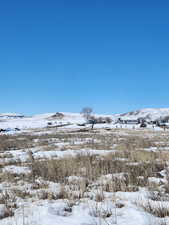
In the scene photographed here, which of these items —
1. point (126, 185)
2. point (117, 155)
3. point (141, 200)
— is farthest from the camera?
point (117, 155)

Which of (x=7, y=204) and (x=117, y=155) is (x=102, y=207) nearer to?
(x=7, y=204)

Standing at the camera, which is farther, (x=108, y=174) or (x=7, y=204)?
(x=108, y=174)

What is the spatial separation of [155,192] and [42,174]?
11.8 feet

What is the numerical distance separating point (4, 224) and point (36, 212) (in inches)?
22.5

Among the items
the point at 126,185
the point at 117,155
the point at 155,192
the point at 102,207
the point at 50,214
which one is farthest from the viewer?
the point at 117,155

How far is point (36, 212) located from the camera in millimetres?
3492

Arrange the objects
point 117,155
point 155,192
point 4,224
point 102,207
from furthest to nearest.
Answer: point 117,155 → point 155,192 → point 102,207 → point 4,224

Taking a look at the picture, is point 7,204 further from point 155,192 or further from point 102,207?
point 155,192

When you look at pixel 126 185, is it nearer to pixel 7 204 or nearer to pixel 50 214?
pixel 50 214

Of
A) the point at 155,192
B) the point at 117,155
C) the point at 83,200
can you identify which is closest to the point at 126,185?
the point at 155,192

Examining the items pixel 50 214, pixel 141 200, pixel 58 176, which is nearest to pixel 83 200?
pixel 50 214

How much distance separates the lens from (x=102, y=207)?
371cm

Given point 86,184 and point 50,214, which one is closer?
point 50,214

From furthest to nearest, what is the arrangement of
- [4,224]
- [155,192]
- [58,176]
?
[58,176] < [155,192] < [4,224]
